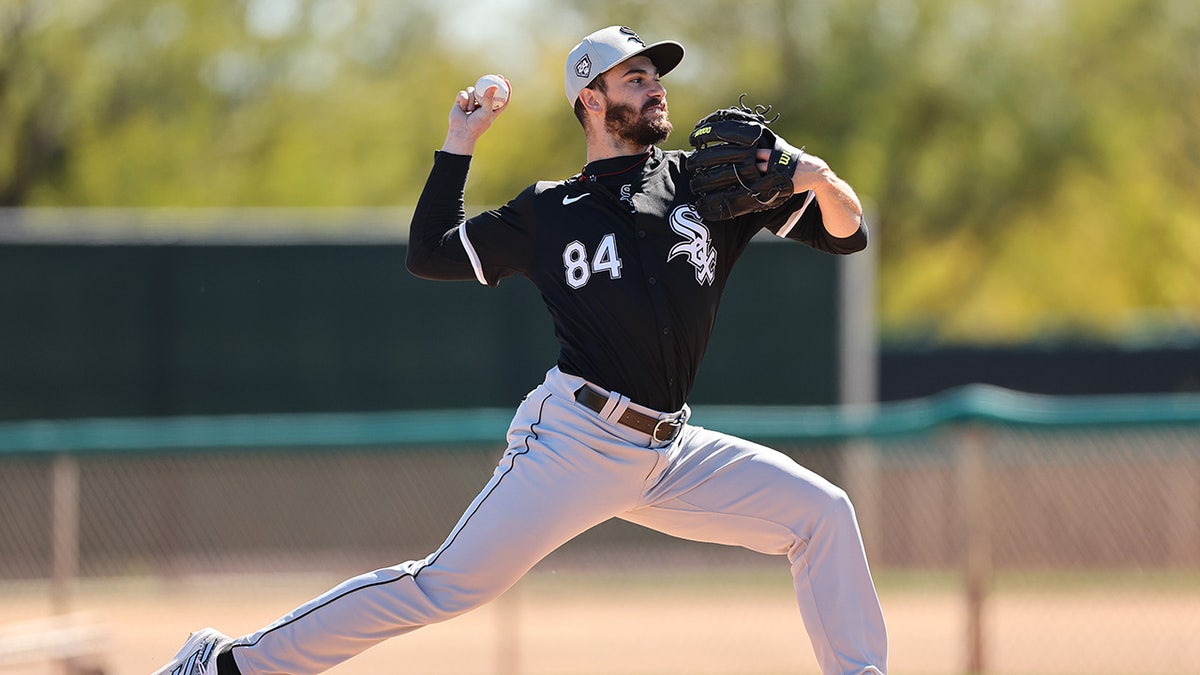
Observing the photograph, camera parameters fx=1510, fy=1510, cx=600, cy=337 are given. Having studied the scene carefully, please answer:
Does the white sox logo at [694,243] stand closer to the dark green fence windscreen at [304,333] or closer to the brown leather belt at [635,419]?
the brown leather belt at [635,419]

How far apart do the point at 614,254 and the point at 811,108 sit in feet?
60.7

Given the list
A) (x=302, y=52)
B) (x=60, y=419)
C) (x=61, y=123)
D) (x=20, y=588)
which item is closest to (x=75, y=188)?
(x=61, y=123)

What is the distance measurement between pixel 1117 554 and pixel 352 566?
522 cm

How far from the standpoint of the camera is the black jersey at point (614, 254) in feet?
14.0

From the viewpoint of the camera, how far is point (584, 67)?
4406 mm

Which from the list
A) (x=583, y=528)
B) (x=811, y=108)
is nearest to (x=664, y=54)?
(x=583, y=528)

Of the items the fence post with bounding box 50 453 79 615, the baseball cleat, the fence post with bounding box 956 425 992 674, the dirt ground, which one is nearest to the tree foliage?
the dirt ground

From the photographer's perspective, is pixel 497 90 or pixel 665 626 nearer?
pixel 497 90

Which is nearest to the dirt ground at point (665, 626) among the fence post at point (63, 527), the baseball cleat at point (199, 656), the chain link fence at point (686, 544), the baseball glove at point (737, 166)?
the chain link fence at point (686, 544)

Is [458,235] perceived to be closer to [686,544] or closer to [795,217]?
[795,217]

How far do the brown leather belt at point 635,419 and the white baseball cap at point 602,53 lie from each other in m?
0.85

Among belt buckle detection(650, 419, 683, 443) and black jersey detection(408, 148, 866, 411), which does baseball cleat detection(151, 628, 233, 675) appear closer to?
black jersey detection(408, 148, 866, 411)

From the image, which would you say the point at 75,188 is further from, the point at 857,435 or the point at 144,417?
the point at 857,435

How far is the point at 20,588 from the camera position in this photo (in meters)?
10.2
